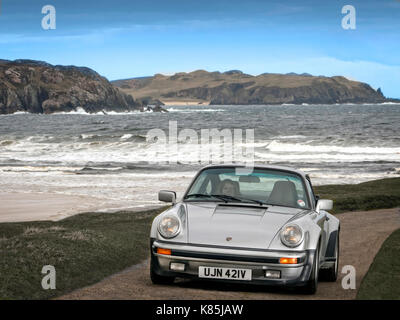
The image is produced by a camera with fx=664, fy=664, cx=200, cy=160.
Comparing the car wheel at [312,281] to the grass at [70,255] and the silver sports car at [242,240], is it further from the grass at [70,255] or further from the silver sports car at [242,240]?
the grass at [70,255]

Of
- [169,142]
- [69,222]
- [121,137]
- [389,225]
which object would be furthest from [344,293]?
[121,137]

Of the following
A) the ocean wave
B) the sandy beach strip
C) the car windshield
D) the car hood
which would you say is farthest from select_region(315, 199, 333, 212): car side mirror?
the ocean wave

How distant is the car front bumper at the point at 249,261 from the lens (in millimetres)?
7223

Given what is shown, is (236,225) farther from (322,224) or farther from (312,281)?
(322,224)

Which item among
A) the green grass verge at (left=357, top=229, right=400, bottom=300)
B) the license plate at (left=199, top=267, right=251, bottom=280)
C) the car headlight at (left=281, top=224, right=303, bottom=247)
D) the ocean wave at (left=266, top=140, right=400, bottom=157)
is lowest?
the ocean wave at (left=266, top=140, right=400, bottom=157)

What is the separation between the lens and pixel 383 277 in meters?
9.14

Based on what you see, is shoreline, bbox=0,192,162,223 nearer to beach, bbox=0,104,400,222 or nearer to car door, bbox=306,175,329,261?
beach, bbox=0,104,400,222

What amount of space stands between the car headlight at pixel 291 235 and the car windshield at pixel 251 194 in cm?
82

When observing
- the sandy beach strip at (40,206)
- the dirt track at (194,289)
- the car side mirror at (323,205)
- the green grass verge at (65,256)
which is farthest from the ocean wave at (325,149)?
the car side mirror at (323,205)

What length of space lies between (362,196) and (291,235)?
15.1 metres

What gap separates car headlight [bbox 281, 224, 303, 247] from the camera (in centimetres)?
735

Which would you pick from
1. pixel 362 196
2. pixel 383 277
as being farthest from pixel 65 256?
pixel 362 196

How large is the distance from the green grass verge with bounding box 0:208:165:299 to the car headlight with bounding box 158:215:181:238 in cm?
164

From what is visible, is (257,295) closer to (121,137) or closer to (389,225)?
(389,225)
